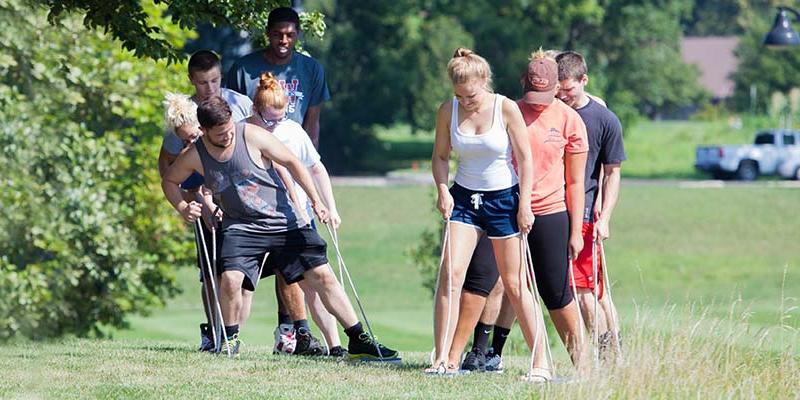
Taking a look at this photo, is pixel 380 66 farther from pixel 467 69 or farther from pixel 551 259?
pixel 467 69

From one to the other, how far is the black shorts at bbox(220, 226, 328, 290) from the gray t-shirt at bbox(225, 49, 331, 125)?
1.03m

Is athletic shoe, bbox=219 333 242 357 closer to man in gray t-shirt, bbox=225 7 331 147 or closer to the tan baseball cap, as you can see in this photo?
man in gray t-shirt, bbox=225 7 331 147

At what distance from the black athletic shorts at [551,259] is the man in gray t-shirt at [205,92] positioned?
6.51 ft

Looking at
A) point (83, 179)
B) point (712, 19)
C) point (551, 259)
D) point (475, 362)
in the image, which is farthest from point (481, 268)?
point (712, 19)

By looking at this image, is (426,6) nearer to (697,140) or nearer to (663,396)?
(697,140)

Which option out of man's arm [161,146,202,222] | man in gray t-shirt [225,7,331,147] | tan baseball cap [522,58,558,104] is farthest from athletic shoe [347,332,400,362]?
tan baseball cap [522,58,558,104]

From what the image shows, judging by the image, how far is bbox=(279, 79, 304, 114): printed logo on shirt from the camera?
9.90 meters

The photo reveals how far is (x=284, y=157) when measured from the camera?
8906mm

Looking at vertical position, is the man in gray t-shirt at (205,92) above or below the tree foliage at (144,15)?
below

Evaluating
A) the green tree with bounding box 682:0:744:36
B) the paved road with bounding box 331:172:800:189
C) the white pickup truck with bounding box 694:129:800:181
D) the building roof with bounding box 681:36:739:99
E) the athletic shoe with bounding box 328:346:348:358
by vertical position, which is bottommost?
the paved road with bounding box 331:172:800:189

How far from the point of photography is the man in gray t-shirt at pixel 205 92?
928cm

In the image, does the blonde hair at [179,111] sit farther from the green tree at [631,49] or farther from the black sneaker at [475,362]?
the green tree at [631,49]

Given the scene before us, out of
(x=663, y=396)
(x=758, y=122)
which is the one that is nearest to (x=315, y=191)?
(x=663, y=396)

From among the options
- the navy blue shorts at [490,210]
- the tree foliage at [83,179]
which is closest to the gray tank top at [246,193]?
the navy blue shorts at [490,210]
